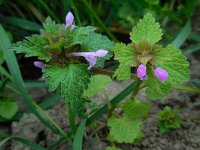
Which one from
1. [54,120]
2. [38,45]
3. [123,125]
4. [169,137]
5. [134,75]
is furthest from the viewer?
[54,120]

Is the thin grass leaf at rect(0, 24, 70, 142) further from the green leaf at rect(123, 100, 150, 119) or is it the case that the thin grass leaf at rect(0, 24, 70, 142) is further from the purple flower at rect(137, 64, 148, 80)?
the purple flower at rect(137, 64, 148, 80)

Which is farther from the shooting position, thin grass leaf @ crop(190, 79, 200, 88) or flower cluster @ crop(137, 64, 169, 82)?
thin grass leaf @ crop(190, 79, 200, 88)

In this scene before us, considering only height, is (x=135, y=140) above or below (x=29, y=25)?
below

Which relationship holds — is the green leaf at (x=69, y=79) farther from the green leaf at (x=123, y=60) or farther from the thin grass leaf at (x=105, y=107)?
the thin grass leaf at (x=105, y=107)

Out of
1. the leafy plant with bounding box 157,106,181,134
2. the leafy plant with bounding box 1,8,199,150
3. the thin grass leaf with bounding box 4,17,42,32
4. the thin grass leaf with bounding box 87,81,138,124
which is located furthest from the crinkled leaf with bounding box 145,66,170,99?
the thin grass leaf with bounding box 4,17,42,32

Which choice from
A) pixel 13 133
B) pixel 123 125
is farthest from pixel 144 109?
pixel 13 133

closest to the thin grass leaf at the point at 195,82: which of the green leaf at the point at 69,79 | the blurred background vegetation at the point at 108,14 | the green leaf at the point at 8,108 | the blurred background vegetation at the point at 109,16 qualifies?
the blurred background vegetation at the point at 109,16

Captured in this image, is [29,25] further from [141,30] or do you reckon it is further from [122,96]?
[141,30]
